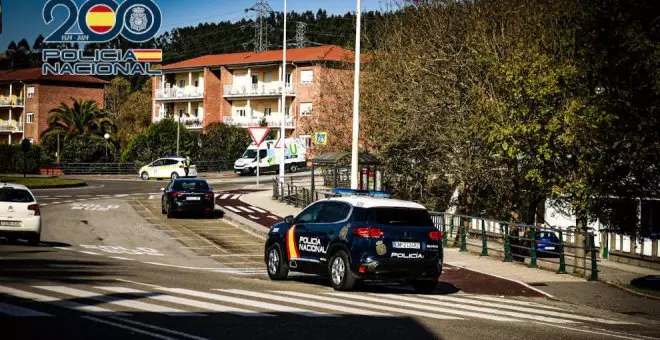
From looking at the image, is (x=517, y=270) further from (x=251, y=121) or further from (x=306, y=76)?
(x=251, y=121)

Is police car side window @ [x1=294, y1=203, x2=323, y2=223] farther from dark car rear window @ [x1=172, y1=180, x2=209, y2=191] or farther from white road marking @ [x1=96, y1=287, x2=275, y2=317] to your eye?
dark car rear window @ [x1=172, y1=180, x2=209, y2=191]

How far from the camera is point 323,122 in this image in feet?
175

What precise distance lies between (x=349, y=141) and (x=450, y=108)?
20.0 meters

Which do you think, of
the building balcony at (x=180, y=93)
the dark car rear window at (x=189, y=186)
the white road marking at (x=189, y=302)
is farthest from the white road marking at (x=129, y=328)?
the building balcony at (x=180, y=93)

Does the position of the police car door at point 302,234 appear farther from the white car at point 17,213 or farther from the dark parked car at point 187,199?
Answer: the dark parked car at point 187,199

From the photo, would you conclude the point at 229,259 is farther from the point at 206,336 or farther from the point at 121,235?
the point at 206,336

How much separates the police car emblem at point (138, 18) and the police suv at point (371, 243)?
3880cm

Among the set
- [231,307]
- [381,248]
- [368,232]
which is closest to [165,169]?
[368,232]

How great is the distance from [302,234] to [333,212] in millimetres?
943

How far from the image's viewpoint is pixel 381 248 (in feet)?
52.5

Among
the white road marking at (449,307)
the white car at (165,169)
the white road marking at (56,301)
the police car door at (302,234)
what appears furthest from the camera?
the white car at (165,169)

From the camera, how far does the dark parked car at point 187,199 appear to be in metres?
37.3

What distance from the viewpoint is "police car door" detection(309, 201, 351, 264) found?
16706 mm

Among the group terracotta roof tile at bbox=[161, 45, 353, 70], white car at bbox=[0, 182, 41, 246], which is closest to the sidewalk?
white car at bbox=[0, 182, 41, 246]
